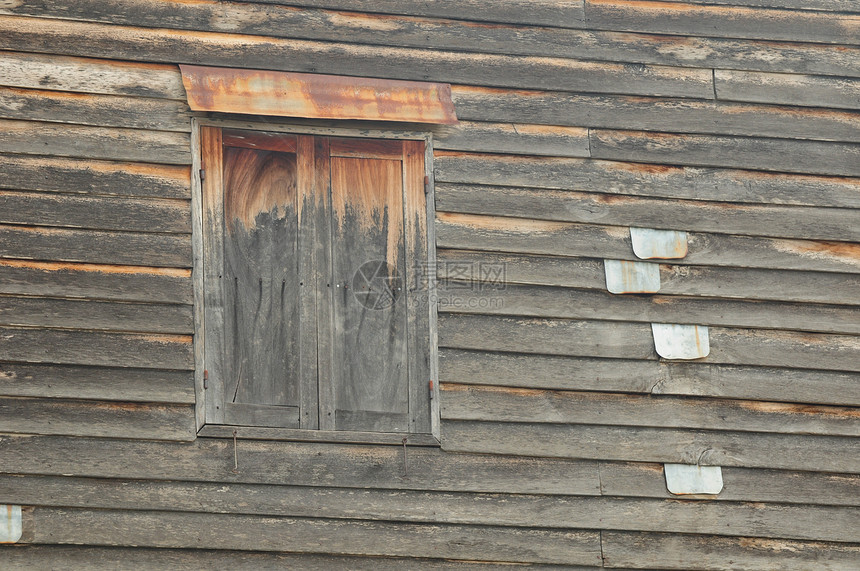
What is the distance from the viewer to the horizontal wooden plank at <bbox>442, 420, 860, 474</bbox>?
5043 millimetres

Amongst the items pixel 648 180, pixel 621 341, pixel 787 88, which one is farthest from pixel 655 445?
pixel 787 88

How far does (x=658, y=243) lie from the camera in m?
5.38

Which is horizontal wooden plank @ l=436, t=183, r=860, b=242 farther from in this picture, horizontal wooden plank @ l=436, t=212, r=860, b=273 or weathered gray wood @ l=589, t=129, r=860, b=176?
weathered gray wood @ l=589, t=129, r=860, b=176

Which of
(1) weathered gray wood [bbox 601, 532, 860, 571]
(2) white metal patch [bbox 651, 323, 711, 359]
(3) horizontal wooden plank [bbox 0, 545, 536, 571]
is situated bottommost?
(1) weathered gray wood [bbox 601, 532, 860, 571]

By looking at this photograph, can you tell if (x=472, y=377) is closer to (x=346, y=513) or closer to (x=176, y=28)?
(x=346, y=513)

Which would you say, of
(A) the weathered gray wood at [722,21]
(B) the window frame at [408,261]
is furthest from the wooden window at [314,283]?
(A) the weathered gray wood at [722,21]

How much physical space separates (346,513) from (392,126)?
1.89 m

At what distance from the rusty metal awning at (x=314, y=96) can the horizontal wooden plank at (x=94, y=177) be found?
36 cm

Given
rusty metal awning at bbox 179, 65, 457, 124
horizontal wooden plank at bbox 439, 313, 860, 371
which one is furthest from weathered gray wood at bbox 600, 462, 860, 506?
rusty metal awning at bbox 179, 65, 457, 124

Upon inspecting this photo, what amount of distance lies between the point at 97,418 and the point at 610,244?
2.59m

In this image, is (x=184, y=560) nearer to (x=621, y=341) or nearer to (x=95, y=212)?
(x=95, y=212)

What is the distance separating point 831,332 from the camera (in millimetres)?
5434

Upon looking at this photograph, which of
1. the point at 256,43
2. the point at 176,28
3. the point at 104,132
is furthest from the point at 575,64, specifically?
the point at 104,132

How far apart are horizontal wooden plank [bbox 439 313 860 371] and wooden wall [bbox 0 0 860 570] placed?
0.01 m
